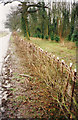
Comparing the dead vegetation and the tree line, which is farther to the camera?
the tree line

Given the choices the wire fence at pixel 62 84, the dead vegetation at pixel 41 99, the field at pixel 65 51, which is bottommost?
the field at pixel 65 51

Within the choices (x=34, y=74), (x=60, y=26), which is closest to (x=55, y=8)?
(x=60, y=26)

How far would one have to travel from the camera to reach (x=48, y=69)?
317 cm

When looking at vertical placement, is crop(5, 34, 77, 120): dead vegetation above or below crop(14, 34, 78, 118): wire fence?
below

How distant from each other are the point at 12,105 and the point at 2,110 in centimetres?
27

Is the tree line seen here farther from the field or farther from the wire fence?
the wire fence

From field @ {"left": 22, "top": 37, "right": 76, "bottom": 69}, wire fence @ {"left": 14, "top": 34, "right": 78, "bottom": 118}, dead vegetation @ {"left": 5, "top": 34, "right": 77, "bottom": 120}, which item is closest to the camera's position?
wire fence @ {"left": 14, "top": 34, "right": 78, "bottom": 118}

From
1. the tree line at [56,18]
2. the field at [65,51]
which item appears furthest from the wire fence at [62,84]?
the tree line at [56,18]

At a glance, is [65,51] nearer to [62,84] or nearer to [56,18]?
[62,84]

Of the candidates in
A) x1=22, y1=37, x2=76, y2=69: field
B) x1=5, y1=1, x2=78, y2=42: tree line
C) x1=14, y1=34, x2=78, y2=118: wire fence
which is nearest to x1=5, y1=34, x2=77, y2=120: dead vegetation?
x1=14, y1=34, x2=78, y2=118: wire fence

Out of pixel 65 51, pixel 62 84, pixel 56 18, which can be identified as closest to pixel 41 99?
pixel 62 84

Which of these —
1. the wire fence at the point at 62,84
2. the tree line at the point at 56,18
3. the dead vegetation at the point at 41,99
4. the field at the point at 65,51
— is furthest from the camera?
the tree line at the point at 56,18

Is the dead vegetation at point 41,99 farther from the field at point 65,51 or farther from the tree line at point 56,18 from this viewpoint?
the tree line at point 56,18

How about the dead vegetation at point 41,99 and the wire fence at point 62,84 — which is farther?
the dead vegetation at point 41,99
